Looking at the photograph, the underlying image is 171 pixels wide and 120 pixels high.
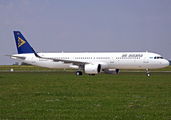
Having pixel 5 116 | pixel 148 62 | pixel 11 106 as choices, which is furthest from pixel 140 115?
pixel 148 62

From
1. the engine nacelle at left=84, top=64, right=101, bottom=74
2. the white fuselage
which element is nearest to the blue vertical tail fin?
the white fuselage

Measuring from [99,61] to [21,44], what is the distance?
17891 millimetres

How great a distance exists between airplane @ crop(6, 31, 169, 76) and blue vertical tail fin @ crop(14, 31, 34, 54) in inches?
41.1

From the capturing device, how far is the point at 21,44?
56.1m

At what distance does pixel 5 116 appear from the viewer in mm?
10633

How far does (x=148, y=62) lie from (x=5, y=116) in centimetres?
3910

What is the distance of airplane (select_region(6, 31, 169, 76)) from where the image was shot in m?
47.0

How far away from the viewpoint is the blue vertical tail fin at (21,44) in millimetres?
55844

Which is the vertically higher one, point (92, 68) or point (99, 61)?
point (99, 61)

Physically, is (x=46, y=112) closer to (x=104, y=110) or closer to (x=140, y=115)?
(x=104, y=110)

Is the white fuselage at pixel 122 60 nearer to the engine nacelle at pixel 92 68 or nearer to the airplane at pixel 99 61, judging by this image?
the airplane at pixel 99 61

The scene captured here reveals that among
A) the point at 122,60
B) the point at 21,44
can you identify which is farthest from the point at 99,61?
the point at 21,44

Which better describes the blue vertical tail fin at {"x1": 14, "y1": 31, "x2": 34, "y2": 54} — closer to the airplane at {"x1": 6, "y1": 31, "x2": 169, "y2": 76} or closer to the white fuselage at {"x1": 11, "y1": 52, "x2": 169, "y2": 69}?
the airplane at {"x1": 6, "y1": 31, "x2": 169, "y2": 76}

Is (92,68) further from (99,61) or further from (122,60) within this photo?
(122,60)
